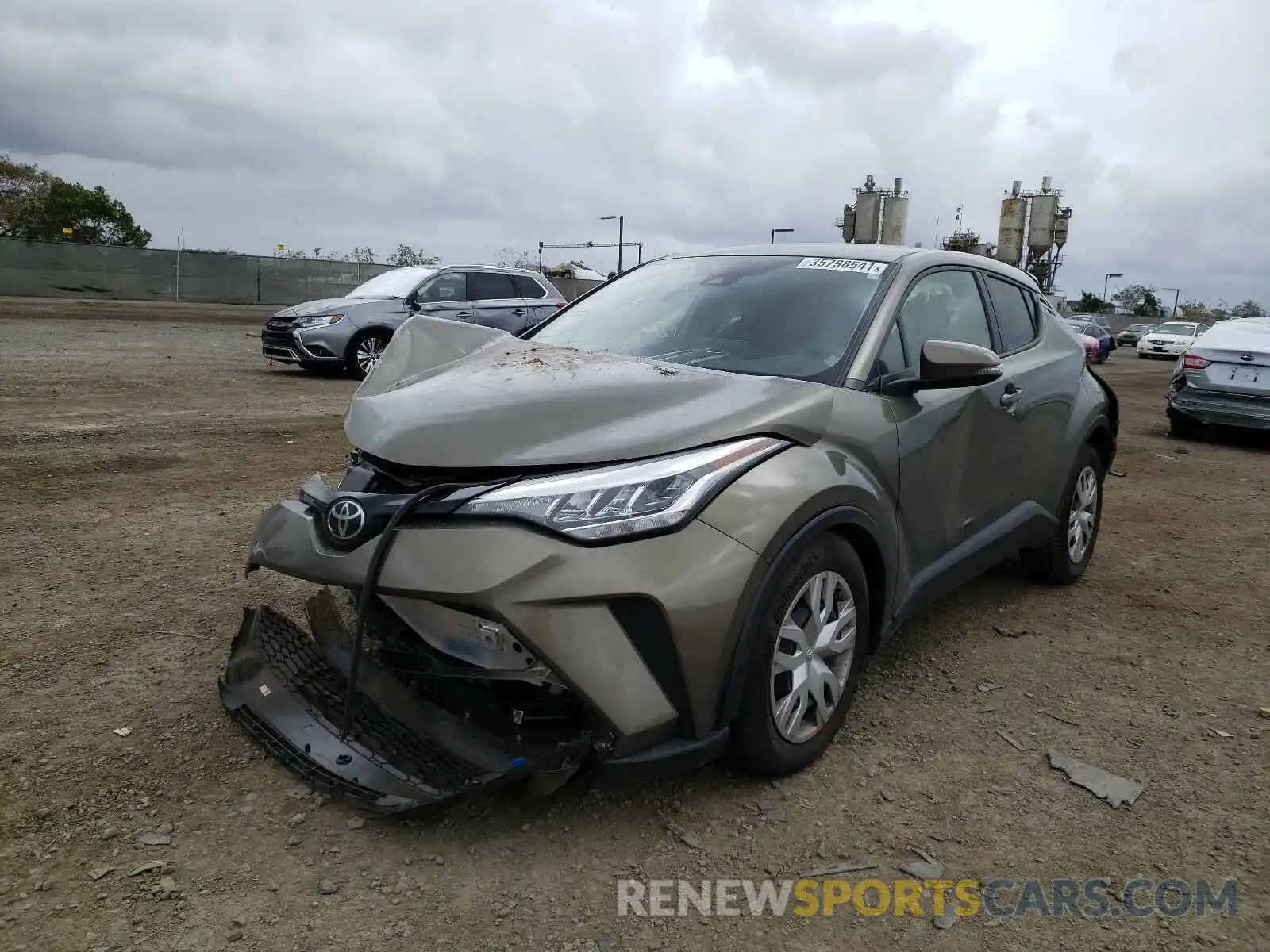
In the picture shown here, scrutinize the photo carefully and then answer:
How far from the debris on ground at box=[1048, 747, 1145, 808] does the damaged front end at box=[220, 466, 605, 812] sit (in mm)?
1639

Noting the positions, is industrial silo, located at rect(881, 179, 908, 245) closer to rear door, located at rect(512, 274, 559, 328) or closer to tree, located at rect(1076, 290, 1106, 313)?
tree, located at rect(1076, 290, 1106, 313)

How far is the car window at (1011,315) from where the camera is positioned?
418 cm

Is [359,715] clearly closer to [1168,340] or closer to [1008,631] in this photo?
[1008,631]

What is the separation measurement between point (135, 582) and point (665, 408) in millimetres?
2853

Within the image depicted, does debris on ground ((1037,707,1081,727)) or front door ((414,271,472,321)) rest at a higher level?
front door ((414,271,472,321))

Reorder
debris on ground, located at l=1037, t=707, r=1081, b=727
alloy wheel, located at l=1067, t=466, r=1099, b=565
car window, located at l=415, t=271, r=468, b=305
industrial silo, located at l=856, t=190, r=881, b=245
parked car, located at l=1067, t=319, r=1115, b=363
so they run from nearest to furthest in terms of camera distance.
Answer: debris on ground, located at l=1037, t=707, r=1081, b=727 → alloy wheel, located at l=1067, t=466, r=1099, b=565 → car window, located at l=415, t=271, r=468, b=305 → parked car, located at l=1067, t=319, r=1115, b=363 → industrial silo, located at l=856, t=190, r=881, b=245

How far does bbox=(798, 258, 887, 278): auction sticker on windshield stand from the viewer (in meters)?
3.51

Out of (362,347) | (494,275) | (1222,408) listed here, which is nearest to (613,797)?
(1222,408)

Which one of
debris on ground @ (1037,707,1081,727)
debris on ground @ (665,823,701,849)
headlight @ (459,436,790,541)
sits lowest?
debris on ground @ (665,823,701,849)

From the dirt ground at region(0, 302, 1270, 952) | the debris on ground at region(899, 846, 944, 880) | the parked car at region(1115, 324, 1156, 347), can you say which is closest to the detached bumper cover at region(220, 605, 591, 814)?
the dirt ground at region(0, 302, 1270, 952)

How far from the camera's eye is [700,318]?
352 centimetres

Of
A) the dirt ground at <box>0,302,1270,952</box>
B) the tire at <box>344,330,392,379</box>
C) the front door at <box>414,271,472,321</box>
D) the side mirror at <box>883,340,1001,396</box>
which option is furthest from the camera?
the front door at <box>414,271,472,321</box>

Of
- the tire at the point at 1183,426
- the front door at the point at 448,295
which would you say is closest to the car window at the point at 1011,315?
the tire at the point at 1183,426

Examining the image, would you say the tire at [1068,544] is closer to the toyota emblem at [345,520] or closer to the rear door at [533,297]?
the toyota emblem at [345,520]
